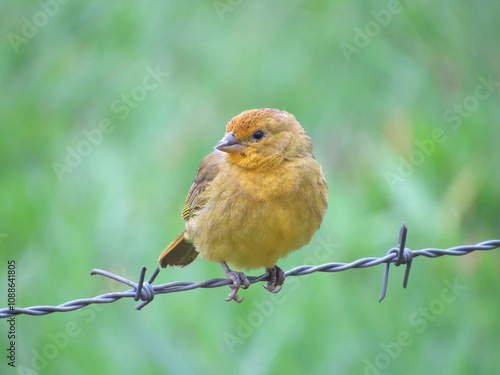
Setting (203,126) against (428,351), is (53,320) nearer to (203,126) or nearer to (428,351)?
(203,126)

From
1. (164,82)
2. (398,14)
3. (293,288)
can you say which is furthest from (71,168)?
(398,14)

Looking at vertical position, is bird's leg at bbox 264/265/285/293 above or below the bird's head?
below

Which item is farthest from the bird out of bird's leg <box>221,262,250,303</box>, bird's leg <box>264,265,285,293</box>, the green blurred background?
the green blurred background

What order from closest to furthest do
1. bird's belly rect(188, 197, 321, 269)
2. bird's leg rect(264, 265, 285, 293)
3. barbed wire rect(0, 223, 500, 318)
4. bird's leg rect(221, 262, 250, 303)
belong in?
barbed wire rect(0, 223, 500, 318) → bird's belly rect(188, 197, 321, 269) → bird's leg rect(221, 262, 250, 303) → bird's leg rect(264, 265, 285, 293)

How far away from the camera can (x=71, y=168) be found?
21.4 ft

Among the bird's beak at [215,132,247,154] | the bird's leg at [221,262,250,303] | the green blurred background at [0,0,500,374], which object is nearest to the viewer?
the bird's beak at [215,132,247,154]

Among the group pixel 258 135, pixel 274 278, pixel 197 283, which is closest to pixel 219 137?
pixel 258 135

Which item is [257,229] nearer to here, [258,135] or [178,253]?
[258,135]

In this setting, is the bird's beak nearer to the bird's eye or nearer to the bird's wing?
the bird's eye

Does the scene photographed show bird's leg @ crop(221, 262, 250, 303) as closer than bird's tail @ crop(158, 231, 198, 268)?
Yes

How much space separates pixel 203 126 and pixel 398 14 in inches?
73.7

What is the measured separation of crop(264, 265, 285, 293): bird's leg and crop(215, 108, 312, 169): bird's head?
0.68m

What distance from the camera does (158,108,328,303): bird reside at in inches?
179

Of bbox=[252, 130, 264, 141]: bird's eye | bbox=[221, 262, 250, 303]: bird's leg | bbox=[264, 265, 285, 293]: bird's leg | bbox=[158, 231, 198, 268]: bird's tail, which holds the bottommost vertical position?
bbox=[264, 265, 285, 293]: bird's leg
